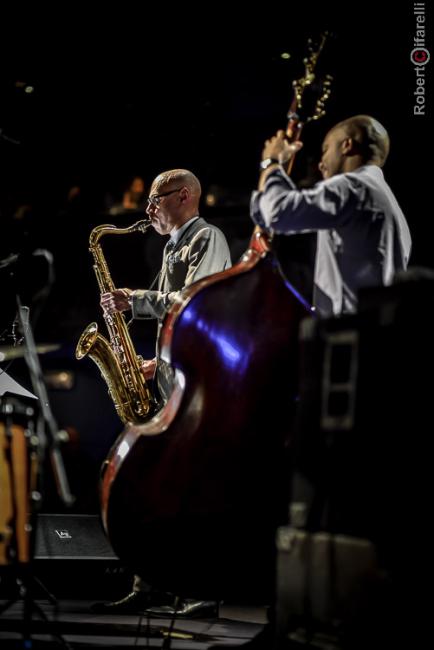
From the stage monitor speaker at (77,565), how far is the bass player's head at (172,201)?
1.61m

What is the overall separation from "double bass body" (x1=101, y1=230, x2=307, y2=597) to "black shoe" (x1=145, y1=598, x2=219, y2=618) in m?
1.04

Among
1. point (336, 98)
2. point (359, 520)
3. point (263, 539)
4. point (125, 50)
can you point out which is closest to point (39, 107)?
point (125, 50)

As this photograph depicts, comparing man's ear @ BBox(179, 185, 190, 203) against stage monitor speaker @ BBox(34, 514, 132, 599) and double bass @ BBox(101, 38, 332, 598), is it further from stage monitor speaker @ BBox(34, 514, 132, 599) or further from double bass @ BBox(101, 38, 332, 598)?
stage monitor speaker @ BBox(34, 514, 132, 599)

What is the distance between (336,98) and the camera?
4.29m

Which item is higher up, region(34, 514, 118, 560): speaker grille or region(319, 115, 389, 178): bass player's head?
region(319, 115, 389, 178): bass player's head

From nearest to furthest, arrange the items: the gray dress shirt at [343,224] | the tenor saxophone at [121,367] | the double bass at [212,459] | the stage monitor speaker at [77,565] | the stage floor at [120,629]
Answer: the double bass at [212,459] < the gray dress shirt at [343,224] < the stage floor at [120,629] < the stage monitor speaker at [77,565] < the tenor saxophone at [121,367]

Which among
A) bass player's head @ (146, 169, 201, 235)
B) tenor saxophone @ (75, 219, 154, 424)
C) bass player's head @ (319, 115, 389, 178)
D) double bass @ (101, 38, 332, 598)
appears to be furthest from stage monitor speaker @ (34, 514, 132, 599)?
bass player's head @ (319, 115, 389, 178)

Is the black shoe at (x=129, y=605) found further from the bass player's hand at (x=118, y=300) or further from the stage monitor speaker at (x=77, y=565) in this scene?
the bass player's hand at (x=118, y=300)

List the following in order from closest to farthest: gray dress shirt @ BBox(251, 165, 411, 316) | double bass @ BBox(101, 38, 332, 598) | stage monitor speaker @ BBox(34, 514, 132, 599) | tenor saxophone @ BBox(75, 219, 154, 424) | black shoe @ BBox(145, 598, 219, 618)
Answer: double bass @ BBox(101, 38, 332, 598) → gray dress shirt @ BBox(251, 165, 411, 316) → black shoe @ BBox(145, 598, 219, 618) → stage monitor speaker @ BBox(34, 514, 132, 599) → tenor saxophone @ BBox(75, 219, 154, 424)

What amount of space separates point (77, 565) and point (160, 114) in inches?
141

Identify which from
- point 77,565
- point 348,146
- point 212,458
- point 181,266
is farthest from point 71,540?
point 348,146

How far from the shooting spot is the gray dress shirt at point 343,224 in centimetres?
226

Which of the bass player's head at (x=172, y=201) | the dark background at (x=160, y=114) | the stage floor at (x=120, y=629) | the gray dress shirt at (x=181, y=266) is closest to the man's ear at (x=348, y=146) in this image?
the gray dress shirt at (x=181, y=266)

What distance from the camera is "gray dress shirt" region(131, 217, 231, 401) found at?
125 inches
